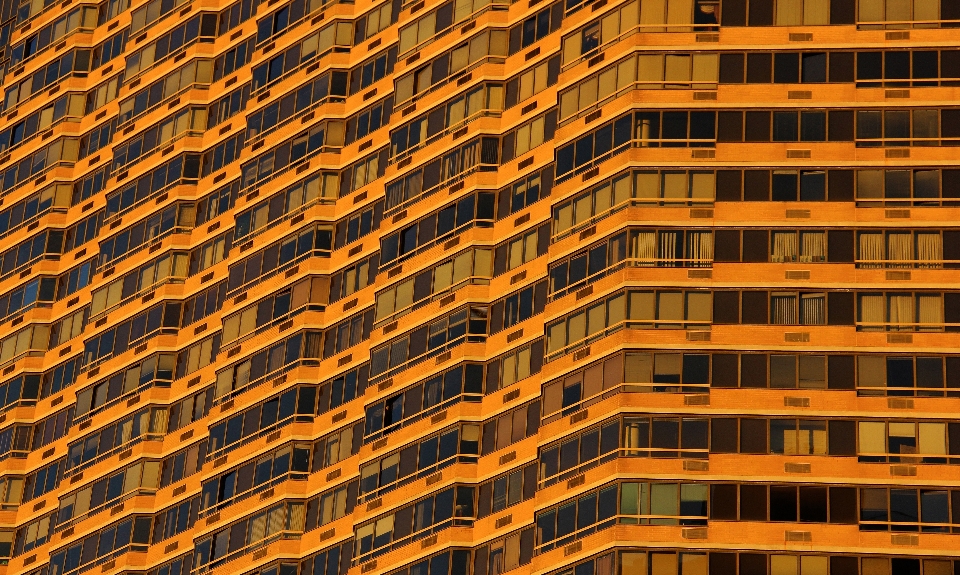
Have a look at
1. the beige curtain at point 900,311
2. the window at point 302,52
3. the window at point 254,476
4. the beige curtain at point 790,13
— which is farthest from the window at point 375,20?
the beige curtain at point 900,311

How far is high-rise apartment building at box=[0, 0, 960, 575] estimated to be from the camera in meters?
94.5

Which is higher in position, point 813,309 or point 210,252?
point 210,252

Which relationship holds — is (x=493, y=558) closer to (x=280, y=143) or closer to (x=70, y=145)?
(x=280, y=143)

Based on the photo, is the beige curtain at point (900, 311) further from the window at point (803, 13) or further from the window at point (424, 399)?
the window at point (424, 399)

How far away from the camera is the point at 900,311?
316 feet

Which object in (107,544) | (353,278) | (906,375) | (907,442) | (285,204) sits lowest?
(907,442)

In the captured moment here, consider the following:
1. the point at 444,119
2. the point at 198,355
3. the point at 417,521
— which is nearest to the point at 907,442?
the point at 417,521

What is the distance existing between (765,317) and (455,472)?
13.6 m

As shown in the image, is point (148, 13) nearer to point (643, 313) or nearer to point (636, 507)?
point (643, 313)

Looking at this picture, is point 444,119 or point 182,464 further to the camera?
point 182,464

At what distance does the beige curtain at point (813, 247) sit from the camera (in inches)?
3839

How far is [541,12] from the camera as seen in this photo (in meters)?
111

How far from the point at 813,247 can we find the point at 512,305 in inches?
506

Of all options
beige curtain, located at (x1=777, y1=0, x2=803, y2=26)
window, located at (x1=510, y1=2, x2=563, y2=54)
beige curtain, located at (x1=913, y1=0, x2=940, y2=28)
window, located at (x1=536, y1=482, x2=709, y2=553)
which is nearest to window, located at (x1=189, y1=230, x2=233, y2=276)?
window, located at (x1=510, y1=2, x2=563, y2=54)
